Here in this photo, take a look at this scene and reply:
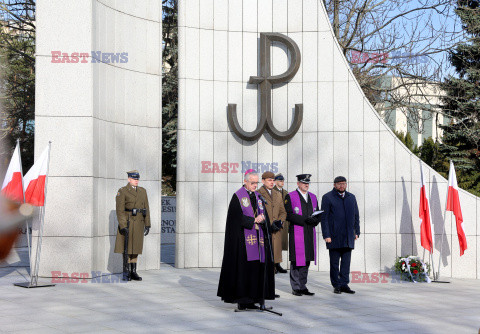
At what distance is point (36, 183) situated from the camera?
10523mm

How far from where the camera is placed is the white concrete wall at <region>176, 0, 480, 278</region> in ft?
44.7

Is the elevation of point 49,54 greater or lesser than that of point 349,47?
lesser

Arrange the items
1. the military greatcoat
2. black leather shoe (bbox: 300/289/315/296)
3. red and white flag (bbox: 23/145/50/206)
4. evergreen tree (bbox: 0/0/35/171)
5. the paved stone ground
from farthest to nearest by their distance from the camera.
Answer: evergreen tree (bbox: 0/0/35/171) < the military greatcoat < red and white flag (bbox: 23/145/50/206) < black leather shoe (bbox: 300/289/315/296) < the paved stone ground

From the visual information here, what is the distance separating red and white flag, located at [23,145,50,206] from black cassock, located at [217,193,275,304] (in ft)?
11.7

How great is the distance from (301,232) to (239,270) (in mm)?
2243

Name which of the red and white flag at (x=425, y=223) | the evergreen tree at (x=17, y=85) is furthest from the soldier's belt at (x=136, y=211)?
the evergreen tree at (x=17, y=85)

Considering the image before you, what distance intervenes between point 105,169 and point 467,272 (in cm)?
753

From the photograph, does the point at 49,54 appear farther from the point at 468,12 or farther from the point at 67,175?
the point at 468,12

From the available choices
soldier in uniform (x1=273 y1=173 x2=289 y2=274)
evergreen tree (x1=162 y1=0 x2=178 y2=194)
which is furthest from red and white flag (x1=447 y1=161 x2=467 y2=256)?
evergreen tree (x1=162 y1=0 x2=178 y2=194)

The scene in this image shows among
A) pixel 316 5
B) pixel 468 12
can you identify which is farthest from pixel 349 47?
pixel 316 5

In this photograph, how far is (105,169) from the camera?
12570 millimetres

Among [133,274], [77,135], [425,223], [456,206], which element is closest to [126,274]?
[133,274]

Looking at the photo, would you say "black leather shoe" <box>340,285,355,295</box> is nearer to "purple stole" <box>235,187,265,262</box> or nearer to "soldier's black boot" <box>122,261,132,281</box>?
"purple stole" <box>235,187,265,262</box>

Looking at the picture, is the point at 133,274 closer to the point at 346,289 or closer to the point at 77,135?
the point at 77,135
